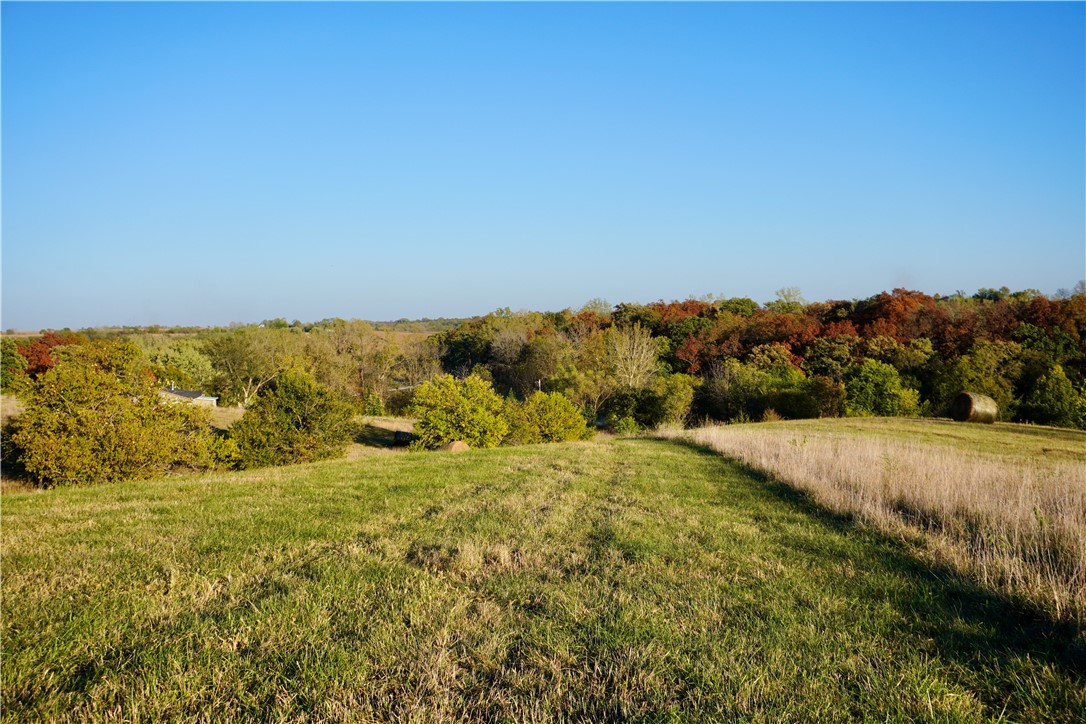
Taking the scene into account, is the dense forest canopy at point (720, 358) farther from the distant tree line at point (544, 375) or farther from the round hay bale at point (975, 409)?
the round hay bale at point (975, 409)

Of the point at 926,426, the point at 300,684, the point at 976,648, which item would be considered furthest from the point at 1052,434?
the point at 300,684

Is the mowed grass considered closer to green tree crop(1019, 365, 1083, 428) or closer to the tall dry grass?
the tall dry grass

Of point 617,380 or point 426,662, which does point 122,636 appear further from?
point 617,380

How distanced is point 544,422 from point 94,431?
18015 millimetres

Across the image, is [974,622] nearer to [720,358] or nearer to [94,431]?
[94,431]

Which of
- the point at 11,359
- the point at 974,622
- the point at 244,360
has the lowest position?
the point at 974,622

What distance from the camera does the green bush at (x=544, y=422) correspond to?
1067 inches

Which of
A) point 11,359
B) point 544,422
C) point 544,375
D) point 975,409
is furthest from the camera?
point 544,375

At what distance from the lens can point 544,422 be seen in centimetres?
2823

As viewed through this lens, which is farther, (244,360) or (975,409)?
(244,360)

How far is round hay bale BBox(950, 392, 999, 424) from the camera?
2986 centimetres

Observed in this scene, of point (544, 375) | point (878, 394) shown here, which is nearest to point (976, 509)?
point (878, 394)

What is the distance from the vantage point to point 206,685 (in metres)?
3.07

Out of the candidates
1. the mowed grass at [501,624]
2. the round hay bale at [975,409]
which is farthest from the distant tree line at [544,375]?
the mowed grass at [501,624]
